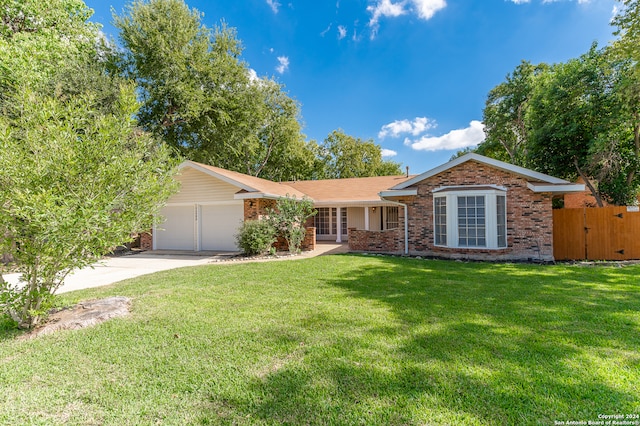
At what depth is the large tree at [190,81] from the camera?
1808 centimetres

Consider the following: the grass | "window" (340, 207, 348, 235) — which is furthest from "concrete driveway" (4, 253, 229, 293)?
"window" (340, 207, 348, 235)

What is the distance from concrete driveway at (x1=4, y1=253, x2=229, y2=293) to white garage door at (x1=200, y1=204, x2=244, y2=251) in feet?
4.73

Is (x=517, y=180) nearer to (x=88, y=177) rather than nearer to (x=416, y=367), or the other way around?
(x=416, y=367)

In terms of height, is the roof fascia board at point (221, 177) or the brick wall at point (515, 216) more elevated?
the roof fascia board at point (221, 177)

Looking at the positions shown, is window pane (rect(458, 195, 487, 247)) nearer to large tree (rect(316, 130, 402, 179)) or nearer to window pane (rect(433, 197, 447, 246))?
window pane (rect(433, 197, 447, 246))

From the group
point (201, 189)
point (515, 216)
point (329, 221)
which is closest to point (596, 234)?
point (515, 216)

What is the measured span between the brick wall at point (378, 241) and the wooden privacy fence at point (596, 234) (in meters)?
5.66

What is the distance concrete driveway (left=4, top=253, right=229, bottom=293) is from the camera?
7.81 m

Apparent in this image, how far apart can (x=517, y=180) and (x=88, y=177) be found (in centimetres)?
1204

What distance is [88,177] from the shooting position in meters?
4.19

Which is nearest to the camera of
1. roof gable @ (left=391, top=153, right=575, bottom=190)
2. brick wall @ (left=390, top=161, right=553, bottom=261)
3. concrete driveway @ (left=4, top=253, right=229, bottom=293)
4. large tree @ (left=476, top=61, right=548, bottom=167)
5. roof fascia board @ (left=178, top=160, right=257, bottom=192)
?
concrete driveway @ (left=4, top=253, right=229, bottom=293)

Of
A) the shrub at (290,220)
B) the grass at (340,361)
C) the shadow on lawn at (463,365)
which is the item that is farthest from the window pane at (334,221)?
the shadow on lawn at (463,365)

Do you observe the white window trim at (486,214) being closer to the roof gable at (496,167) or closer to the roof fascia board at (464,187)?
the roof fascia board at (464,187)

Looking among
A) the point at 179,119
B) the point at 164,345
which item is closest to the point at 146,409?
the point at 164,345
